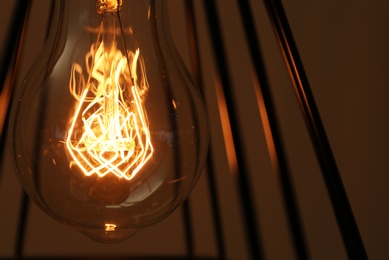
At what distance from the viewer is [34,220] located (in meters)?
0.88

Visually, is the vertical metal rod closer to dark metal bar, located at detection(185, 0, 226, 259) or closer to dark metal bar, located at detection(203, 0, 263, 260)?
dark metal bar, located at detection(203, 0, 263, 260)

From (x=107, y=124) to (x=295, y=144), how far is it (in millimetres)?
477

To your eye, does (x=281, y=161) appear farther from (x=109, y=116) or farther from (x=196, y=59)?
(x=196, y=59)

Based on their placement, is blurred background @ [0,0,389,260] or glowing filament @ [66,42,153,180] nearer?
glowing filament @ [66,42,153,180]

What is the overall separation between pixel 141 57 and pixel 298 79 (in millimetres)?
117

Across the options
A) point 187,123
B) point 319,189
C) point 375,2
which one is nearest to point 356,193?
point 319,189

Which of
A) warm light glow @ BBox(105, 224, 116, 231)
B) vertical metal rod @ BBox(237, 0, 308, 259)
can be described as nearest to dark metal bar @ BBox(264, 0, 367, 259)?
vertical metal rod @ BBox(237, 0, 308, 259)

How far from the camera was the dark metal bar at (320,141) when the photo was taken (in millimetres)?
331

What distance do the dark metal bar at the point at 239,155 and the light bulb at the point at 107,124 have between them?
0.03 m

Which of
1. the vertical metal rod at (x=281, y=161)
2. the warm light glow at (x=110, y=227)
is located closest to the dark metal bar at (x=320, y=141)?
the vertical metal rod at (x=281, y=161)

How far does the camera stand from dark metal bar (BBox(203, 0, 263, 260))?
0.33m

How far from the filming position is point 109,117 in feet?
1.30

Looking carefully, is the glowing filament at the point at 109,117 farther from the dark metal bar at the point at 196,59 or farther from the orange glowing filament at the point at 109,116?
the dark metal bar at the point at 196,59

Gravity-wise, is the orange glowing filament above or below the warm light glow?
above
